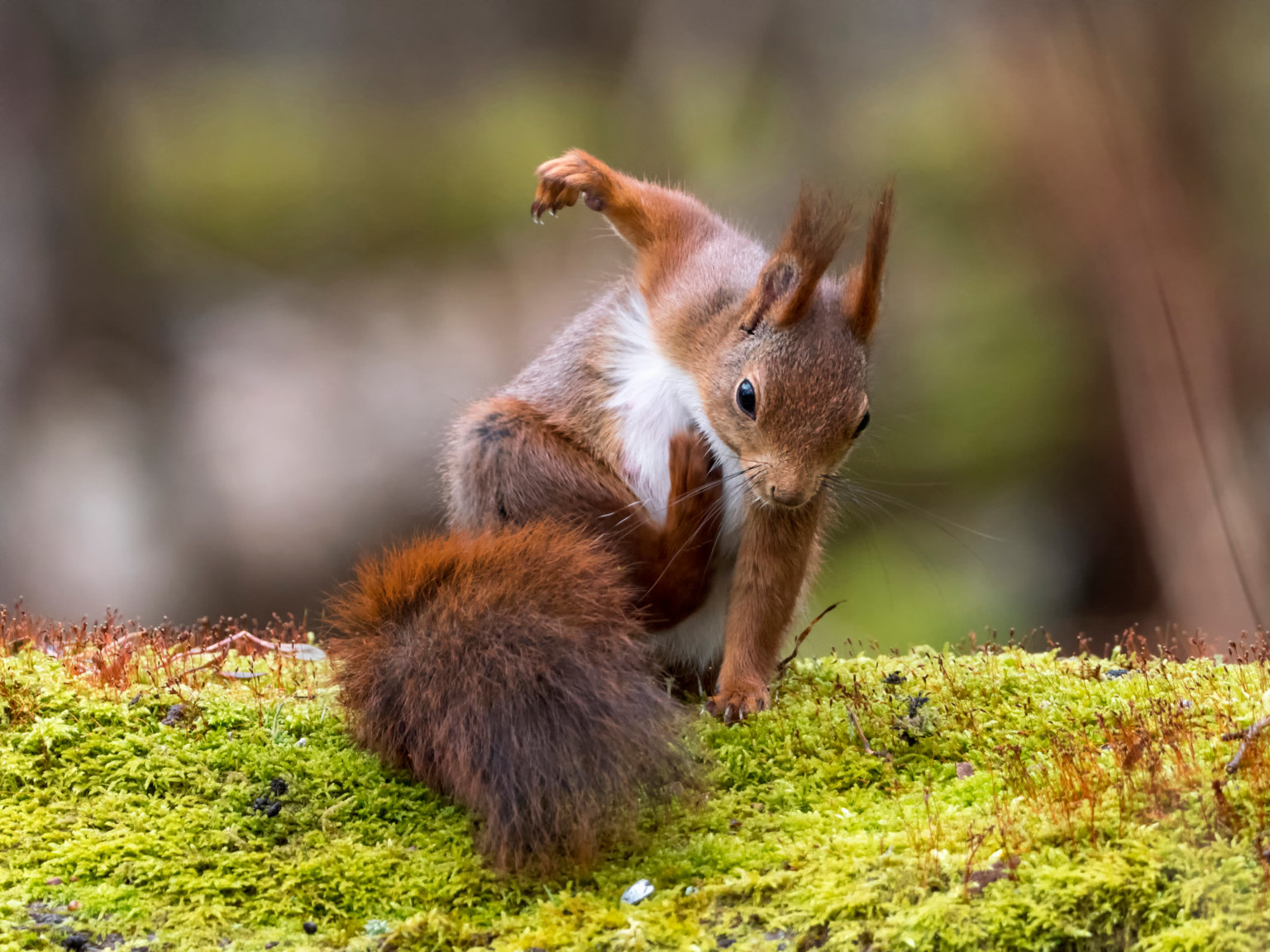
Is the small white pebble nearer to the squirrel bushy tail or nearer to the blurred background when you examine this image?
the squirrel bushy tail

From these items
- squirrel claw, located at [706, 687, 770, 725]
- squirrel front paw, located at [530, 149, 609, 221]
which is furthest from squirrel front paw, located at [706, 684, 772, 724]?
squirrel front paw, located at [530, 149, 609, 221]

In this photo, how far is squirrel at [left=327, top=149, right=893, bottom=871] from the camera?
183 cm

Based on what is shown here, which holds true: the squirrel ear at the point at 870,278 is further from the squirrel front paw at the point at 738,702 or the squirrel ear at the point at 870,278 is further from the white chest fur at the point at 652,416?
the squirrel front paw at the point at 738,702

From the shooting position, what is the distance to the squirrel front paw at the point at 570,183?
8.65ft

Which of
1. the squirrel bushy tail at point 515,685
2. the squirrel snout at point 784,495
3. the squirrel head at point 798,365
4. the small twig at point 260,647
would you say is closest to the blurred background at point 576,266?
the small twig at point 260,647

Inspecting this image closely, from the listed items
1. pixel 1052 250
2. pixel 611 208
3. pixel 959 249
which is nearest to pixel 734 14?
pixel 959 249

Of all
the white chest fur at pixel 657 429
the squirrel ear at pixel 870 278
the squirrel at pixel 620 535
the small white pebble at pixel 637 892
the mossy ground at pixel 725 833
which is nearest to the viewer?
the mossy ground at pixel 725 833

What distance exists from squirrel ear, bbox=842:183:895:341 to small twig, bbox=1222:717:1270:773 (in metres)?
1.16

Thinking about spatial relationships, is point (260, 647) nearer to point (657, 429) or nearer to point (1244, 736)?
point (657, 429)

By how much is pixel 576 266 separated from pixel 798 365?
2986 millimetres

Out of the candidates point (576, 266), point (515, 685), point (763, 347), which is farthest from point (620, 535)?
point (576, 266)

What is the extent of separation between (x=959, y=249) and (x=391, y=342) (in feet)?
8.97

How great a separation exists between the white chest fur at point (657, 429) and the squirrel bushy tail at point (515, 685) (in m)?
0.32

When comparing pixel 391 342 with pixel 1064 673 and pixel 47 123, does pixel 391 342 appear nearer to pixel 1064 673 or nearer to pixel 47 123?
pixel 47 123
